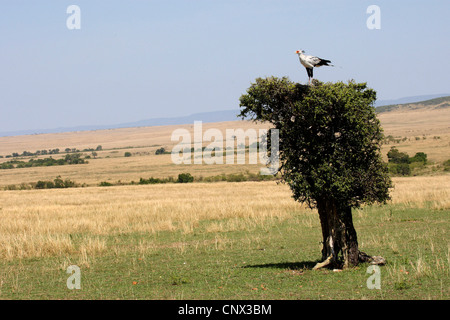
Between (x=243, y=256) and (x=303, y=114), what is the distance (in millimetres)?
5395

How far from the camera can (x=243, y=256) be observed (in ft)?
52.6

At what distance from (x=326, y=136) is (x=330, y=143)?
7.6 inches

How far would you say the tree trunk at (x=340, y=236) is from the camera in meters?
12.7

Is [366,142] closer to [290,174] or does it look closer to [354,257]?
[290,174]

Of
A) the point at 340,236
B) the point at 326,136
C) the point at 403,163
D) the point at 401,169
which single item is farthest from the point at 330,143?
the point at 403,163

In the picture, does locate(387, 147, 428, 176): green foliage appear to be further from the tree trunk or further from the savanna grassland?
the tree trunk

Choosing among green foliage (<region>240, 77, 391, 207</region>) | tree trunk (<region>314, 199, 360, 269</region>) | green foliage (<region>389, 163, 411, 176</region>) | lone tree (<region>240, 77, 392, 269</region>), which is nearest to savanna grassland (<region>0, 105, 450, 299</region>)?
tree trunk (<region>314, 199, 360, 269</region>)

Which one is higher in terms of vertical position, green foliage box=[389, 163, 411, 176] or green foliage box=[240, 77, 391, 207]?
green foliage box=[240, 77, 391, 207]

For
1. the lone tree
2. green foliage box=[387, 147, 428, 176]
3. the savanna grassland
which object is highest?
the lone tree

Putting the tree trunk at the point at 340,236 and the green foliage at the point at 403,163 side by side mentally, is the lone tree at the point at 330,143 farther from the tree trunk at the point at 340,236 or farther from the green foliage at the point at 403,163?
the green foliage at the point at 403,163

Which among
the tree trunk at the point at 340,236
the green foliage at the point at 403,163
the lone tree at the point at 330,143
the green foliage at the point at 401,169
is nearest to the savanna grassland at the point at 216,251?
the tree trunk at the point at 340,236

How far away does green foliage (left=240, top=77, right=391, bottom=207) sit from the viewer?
1217cm

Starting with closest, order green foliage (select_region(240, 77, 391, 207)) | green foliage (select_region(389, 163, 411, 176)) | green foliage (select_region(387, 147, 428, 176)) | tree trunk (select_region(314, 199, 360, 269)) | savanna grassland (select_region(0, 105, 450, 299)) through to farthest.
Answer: savanna grassland (select_region(0, 105, 450, 299)), green foliage (select_region(240, 77, 391, 207)), tree trunk (select_region(314, 199, 360, 269)), green foliage (select_region(389, 163, 411, 176)), green foliage (select_region(387, 147, 428, 176))
